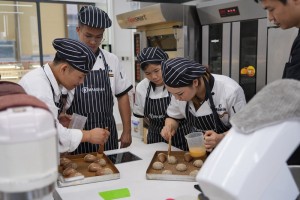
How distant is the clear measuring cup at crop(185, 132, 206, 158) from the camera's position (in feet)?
5.24

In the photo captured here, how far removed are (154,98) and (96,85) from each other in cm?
48

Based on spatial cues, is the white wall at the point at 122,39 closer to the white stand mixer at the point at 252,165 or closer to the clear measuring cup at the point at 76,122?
the clear measuring cup at the point at 76,122

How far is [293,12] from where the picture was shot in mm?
979

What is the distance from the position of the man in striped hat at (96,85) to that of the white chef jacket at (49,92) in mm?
402

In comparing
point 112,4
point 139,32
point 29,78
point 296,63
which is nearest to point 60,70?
point 29,78

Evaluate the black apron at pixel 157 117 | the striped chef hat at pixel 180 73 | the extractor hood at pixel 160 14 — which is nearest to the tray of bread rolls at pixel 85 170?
the striped chef hat at pixel 180 73

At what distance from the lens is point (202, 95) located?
6.01 ft

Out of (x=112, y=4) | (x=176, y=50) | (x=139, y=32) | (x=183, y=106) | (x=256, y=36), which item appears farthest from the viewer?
(x=112, y=4)

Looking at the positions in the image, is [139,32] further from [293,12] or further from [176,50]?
[293,12]

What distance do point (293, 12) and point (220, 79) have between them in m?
0.88

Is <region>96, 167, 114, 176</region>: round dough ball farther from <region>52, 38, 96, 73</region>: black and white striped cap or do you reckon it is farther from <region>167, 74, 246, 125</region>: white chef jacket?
<region>167, 74, 246, 125</region>: white chef jacket

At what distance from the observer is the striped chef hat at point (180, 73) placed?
64.0 inches

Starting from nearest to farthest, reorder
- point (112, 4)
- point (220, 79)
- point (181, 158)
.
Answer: point (181, 158) < point (220, 79) < point (112, 4)

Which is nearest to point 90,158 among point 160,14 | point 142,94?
point 142,94
